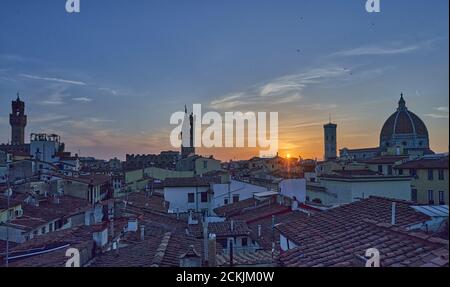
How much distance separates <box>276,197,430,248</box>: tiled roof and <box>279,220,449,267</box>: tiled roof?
0.26 meters

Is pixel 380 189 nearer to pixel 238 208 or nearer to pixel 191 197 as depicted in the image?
pixel 238 208

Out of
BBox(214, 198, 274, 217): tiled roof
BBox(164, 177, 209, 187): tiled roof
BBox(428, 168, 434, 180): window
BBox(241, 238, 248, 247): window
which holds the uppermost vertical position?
BBox(428, 168, 434, 180): window

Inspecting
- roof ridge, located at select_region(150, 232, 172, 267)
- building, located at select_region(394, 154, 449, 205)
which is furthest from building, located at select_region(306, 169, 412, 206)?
roof ridge, located at select_region(150, 232, 172, 267)

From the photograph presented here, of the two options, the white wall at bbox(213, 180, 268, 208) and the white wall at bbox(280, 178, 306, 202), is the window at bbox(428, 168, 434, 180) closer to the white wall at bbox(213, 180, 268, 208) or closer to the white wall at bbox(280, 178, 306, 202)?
the white wall at bbox(280, 178, 306, 202)

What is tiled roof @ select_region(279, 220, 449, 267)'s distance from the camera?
226 cm

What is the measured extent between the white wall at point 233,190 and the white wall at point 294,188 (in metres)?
2.42

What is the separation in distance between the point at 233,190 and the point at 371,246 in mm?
11338

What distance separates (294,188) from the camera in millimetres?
11609

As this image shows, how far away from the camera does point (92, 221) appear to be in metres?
7.43

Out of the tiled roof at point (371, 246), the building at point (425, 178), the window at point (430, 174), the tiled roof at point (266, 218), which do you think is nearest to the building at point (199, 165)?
the building at point (425, 178)

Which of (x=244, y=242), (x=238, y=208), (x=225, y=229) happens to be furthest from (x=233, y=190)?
(x=244, y=242)

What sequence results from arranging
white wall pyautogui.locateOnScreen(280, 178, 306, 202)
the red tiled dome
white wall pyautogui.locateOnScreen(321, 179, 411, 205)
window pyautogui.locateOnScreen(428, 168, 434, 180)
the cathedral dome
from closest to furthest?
1. white wall pyautogui.locateOnScreen(321, 179, 411, 205)
2. white wall pyautogui.locateOnScreen(280, 178, 306, 202)
3. window pyautogui.locateOnScreen(428, 168, 434, 180)
4. the cathedral dome
5. the red tiled dome

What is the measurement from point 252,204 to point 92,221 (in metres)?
5.06

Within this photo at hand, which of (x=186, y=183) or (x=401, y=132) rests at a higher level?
(x=401, y=132)
